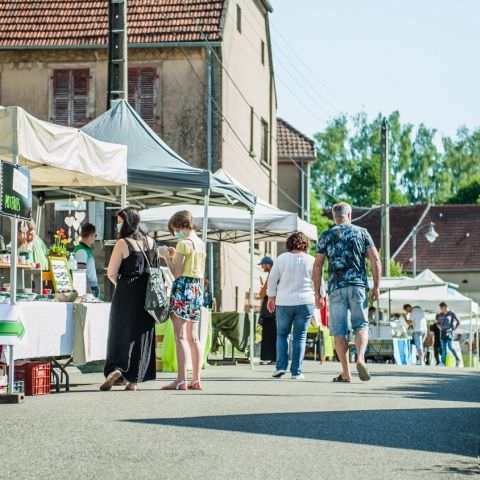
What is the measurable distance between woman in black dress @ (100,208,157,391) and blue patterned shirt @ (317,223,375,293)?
99.3 inches

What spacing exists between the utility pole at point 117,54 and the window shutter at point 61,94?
16303 mm

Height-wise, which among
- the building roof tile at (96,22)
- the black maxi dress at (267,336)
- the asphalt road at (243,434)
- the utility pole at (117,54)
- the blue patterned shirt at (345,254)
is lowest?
the asphalt road at (243,434)

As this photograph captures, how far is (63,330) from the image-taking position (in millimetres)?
13047

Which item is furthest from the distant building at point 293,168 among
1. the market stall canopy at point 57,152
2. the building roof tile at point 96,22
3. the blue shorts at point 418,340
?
the market stall canopy at point 57,152

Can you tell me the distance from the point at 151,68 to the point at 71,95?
254 centimetres

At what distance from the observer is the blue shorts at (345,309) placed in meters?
14.8

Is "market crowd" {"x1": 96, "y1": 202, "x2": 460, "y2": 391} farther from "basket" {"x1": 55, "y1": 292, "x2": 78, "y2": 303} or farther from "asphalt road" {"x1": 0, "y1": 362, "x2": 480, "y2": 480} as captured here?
"basket" {"x1": 55, "y1": 292, "x2": 78, "y2": 303}

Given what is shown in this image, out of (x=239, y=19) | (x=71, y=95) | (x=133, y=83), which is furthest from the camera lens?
(x=239, y=19)

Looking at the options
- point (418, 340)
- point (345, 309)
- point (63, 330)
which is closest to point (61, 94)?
point (418, 340)

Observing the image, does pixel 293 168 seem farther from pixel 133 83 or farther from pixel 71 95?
pixel 71 95

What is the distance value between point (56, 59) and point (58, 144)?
24848mm

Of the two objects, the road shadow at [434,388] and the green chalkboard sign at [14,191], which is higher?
the green chalkboard sign at [14,191]

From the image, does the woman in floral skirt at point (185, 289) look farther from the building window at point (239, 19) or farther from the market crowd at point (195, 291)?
the building window at point (239, 19)

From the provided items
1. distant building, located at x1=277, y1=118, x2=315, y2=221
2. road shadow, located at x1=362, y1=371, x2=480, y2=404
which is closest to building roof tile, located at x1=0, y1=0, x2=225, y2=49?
distant building, located at x1=277, y1=118, x2=315, y2=221
